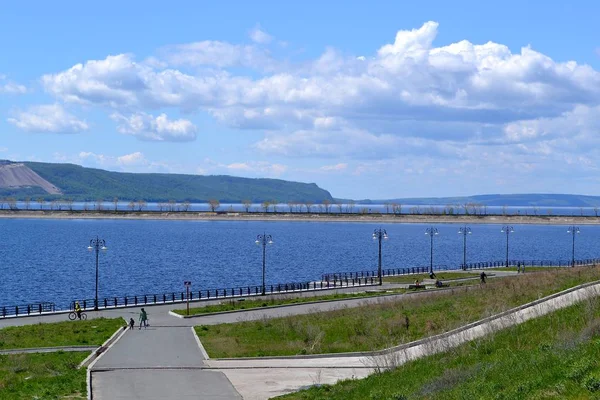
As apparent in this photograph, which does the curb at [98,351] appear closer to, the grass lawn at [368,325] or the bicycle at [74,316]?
the grass lawn at [368,325]

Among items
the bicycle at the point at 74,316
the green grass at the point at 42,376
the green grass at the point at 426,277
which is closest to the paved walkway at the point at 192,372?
the green grass at the point at 42,376

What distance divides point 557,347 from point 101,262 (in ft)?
356

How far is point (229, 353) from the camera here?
34688 mm

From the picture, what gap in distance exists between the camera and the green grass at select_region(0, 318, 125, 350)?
1478 inches

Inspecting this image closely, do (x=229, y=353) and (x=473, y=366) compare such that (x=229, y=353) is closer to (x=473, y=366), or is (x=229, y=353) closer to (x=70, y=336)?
Result: (x=70, y=336)

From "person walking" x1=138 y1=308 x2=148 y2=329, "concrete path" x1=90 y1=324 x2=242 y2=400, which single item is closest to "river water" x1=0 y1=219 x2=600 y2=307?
"person walking" x1=138 y1=308 x2=148 y2=329

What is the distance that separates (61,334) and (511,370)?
28576 millimetres

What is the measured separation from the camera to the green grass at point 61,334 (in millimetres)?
37531

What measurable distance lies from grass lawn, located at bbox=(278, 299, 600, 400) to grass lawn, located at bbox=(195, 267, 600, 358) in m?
7.67

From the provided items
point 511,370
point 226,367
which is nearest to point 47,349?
point 226,367

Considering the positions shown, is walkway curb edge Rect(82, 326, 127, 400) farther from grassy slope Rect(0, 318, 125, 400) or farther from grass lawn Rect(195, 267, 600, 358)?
grass lawn Rect(195, 267, 600, 358)

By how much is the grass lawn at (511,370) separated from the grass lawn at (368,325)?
767 centimetres

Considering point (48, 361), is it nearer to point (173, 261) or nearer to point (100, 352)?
point (100, 352)

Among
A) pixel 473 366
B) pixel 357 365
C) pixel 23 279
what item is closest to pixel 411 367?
pixel 473 366
